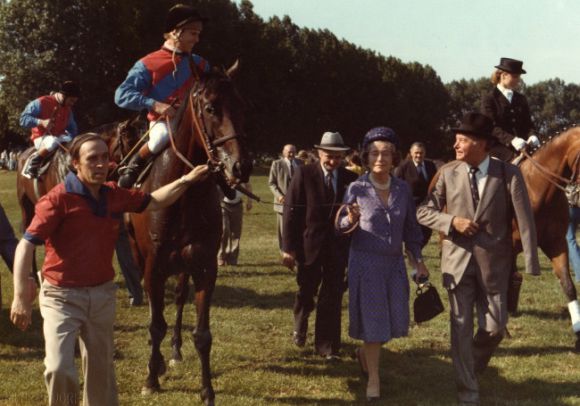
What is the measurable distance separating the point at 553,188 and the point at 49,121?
7.47 metres

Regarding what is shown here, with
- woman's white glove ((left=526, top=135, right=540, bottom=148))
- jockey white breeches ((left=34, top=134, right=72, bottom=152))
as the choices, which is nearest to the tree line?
jockey white breeches ((left=34, top=134, right=72, bottom=152))

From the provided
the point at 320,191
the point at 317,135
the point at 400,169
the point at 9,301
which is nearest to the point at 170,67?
the point at 320,191

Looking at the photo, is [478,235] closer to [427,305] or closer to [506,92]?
[427,305]

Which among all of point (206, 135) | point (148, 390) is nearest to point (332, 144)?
point (206, 135)

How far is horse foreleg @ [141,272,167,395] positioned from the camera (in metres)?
6.59

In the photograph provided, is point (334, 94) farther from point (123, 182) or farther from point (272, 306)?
point (123, 182)

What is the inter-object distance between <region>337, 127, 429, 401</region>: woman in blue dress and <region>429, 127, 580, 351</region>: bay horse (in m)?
2.64

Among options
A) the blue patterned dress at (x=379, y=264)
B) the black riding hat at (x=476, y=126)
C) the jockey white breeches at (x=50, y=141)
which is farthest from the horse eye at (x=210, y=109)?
the jockey white breeches at (x=50, y=141)

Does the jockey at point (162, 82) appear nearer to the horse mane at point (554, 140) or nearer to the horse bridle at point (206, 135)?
the horse bridle at point (206, 135)

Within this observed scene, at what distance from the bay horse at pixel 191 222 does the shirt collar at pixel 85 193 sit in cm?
122

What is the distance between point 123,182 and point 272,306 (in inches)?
182

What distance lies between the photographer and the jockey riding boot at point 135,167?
6.61 metres

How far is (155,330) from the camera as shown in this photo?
675cm

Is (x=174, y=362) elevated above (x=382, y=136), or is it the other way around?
(x=382, y=136)
